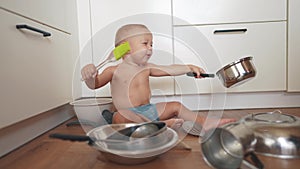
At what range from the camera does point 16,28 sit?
25.4 inches

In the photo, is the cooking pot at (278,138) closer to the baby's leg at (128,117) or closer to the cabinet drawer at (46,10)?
the baby's leg at (128,117)

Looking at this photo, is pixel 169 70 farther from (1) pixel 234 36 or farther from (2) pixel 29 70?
(2) pixel 29 70

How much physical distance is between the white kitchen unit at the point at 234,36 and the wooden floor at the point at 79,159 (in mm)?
449

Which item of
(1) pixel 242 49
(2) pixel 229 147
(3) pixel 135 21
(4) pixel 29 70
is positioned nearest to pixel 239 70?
(1) pixel 242 49

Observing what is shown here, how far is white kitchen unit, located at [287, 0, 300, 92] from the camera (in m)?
1.01

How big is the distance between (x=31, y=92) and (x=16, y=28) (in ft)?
0.59

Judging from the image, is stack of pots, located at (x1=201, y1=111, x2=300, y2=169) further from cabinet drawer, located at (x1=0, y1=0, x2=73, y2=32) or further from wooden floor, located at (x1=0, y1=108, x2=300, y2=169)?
cabinet drawer, located at (x1=0, y1=0, x2=73, y2=32)

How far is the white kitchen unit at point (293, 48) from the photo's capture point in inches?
39.6

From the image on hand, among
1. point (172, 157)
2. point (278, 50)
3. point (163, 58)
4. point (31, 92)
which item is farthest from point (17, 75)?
point (278, 50)

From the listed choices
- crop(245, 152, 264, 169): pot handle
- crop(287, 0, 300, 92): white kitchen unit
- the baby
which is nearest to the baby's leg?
→ the baby

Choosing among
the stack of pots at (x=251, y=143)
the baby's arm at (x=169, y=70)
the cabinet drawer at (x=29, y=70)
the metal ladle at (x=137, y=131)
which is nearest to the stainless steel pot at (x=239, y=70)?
the baby's arm at (x=169, y=70)

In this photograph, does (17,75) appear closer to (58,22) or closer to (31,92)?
(31,92)

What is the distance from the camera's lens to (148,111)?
86 cm

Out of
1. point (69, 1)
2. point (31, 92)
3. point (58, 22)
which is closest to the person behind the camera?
point (31, 92)
